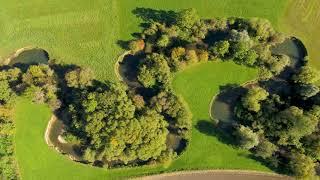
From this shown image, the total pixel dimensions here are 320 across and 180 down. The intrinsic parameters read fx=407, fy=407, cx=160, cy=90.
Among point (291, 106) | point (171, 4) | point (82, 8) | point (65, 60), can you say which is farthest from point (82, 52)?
point (291, 106)

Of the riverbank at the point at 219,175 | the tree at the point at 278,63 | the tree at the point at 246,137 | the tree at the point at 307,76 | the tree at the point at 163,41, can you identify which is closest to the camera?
the tree at the point at 246,137

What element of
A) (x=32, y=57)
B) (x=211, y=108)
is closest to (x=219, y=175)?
(x=211, y=108)

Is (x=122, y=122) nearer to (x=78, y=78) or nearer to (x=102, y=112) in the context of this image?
(x=102, y=112)

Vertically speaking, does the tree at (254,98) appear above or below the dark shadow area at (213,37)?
below

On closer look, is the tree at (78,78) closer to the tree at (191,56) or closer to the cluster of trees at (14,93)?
the cluster of trees at (14,93)

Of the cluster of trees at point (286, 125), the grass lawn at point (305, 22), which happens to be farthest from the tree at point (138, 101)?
the grass lawn at point (305, 22)

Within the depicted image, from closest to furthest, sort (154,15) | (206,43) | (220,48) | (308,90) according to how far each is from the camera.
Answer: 1. (308,90)
2. (220,48)
3. (206,43)
4. (154,15)
